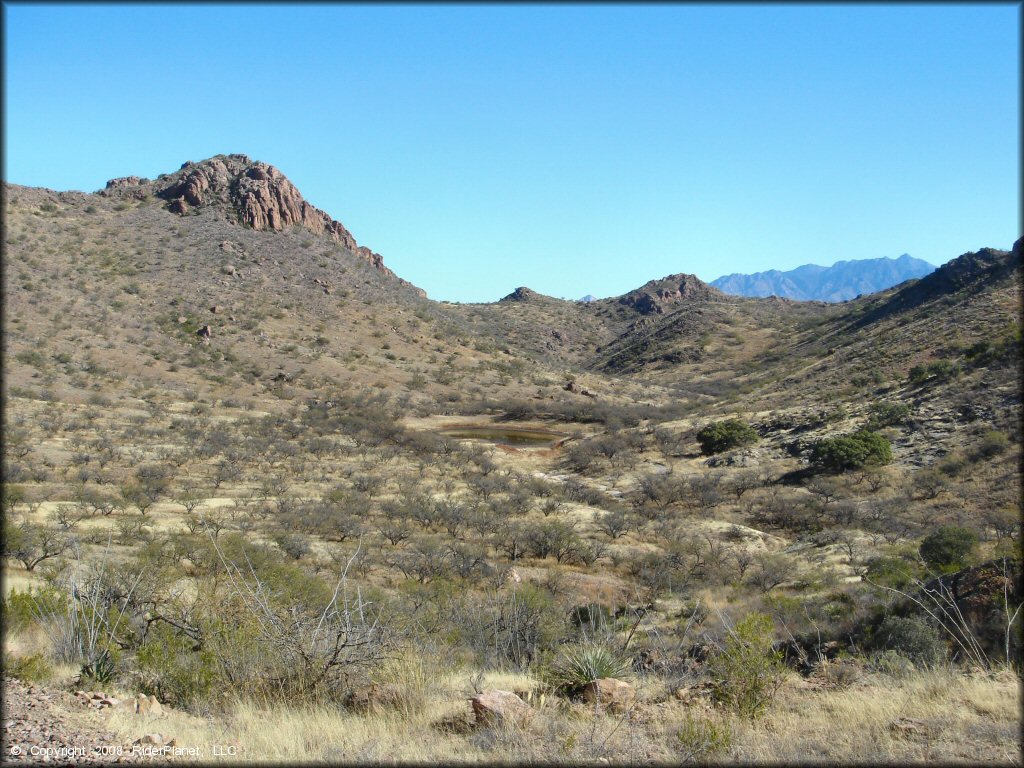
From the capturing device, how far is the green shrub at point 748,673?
587 cm

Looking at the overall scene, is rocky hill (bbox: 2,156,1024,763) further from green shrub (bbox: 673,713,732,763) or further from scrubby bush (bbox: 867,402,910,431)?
scrubby bush (bbox: 867,402,910,431)

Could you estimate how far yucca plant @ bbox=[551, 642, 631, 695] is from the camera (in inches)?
261

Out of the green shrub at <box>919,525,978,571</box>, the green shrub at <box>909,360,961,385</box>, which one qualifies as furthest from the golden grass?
the green shrub at <box>909,360,961,385</box>

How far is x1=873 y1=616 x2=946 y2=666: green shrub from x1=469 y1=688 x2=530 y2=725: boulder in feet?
16.0

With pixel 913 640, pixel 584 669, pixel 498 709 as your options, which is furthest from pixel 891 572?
pixel 498 709

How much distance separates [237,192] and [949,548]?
7287cm

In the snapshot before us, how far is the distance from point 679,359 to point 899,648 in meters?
75.9

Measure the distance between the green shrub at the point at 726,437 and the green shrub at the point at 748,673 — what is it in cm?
2350

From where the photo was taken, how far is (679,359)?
266ft

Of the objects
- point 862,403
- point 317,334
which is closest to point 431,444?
point 862,403

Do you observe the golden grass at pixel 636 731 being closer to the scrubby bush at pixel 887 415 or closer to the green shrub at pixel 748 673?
the green shrub at pixel 748 673

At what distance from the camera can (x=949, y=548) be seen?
12.3m

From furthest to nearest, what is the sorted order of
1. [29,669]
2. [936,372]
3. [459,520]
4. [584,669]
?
[936,372] → [459,520] → [584,669] → [29,669]

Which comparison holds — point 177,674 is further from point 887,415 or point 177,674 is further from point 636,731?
point 887,415
